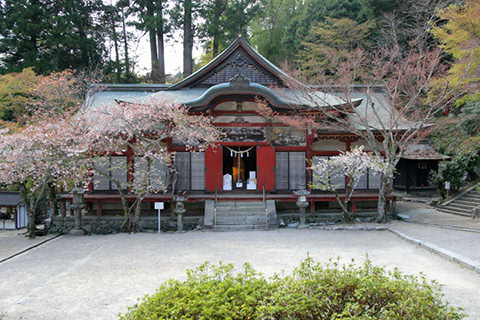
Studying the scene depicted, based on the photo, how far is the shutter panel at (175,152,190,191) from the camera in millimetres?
15219

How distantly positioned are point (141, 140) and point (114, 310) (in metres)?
8.37

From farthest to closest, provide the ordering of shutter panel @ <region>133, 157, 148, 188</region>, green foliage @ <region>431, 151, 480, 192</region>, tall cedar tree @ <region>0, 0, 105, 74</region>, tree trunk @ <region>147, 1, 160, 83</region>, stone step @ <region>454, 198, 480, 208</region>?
1. tree trunk @ <region>147, 1, 160, 83</region>
2. tall cedar tree @ <region>0, 0, 105, 74</region>
3. green foliage @ <region>431, 151, 480, 192</region>
4. stone step @ <region>454, 198, 480, 208</region>
5. shutter panel @ <region>133, 157, 148, 188</region>

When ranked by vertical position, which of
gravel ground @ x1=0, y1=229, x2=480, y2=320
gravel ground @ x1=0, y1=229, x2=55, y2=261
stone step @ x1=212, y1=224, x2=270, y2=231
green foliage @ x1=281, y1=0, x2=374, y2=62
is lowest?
gravel ground @ x1=0, y1=229, x2=55, y2=261

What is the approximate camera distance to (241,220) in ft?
44.3

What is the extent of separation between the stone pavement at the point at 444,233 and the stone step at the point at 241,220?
4.97 m

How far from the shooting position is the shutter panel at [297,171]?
15.5 metres

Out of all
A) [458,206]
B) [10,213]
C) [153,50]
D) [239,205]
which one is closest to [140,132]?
[239,205]

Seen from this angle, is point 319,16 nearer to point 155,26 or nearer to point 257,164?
point 155,26

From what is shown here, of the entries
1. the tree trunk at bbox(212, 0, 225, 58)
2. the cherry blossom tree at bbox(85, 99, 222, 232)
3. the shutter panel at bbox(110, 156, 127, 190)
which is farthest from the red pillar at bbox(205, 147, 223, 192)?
the tree trunk at bbox(212, 0, 225, 58)

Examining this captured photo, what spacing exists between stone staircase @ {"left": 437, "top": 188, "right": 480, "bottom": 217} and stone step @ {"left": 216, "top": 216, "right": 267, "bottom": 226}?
10070 mm

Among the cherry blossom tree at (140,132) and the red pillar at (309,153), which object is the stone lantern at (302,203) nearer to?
the red pillar at (309,153)

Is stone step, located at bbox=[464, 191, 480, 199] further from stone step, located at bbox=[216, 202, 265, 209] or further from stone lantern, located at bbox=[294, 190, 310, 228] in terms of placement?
stone step, located at bbox=[216, 202, 265, 209]

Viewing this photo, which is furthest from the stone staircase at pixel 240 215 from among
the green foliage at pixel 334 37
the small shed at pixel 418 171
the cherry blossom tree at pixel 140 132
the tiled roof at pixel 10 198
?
the green foliage at pixel 334 37

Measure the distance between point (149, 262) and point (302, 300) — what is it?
594 cm
